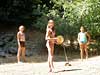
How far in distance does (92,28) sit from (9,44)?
6.72m

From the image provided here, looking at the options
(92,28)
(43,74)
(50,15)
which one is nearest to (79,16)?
(92,28)

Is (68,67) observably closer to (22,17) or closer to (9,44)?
(9,44)

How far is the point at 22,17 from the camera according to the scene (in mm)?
29875

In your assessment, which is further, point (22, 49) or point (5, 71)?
point (22, 49)

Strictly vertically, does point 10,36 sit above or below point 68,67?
above

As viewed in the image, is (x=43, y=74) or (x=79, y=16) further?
(x=79, y=16)

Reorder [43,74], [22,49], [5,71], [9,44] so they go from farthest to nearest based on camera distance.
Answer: [9,44] → [22,49] → [5,71] → [43,74]

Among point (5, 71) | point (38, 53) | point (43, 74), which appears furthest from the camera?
point (38, 53)

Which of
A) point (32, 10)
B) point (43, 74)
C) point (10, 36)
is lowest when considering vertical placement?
point (43, 74)

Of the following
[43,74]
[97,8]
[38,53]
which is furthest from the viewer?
[38,53]

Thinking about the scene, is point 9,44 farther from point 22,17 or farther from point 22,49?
point 22,49

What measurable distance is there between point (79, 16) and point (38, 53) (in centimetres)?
401

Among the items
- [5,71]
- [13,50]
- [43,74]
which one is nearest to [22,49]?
[5,71]

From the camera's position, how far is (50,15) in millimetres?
25188
